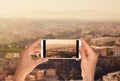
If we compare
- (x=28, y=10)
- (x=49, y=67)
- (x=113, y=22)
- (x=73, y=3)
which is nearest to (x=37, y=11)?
(x=28, y=10)

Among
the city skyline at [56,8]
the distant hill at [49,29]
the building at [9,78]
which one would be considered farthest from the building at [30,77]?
the city skyline at [56,8]

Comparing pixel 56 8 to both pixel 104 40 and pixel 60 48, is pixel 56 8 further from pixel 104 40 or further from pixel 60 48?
pixel 104 40

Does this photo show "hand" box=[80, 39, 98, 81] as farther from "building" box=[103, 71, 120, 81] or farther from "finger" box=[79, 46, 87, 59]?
"building" box=[103, 71, 120, 81]

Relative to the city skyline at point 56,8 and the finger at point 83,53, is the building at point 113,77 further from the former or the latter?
the city skyline at point 56,8

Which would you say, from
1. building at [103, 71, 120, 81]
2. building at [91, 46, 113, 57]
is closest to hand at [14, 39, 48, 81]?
building at [91, 46, 113, 57]

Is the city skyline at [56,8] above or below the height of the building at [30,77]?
above

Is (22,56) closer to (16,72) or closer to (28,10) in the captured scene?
(16,72)
